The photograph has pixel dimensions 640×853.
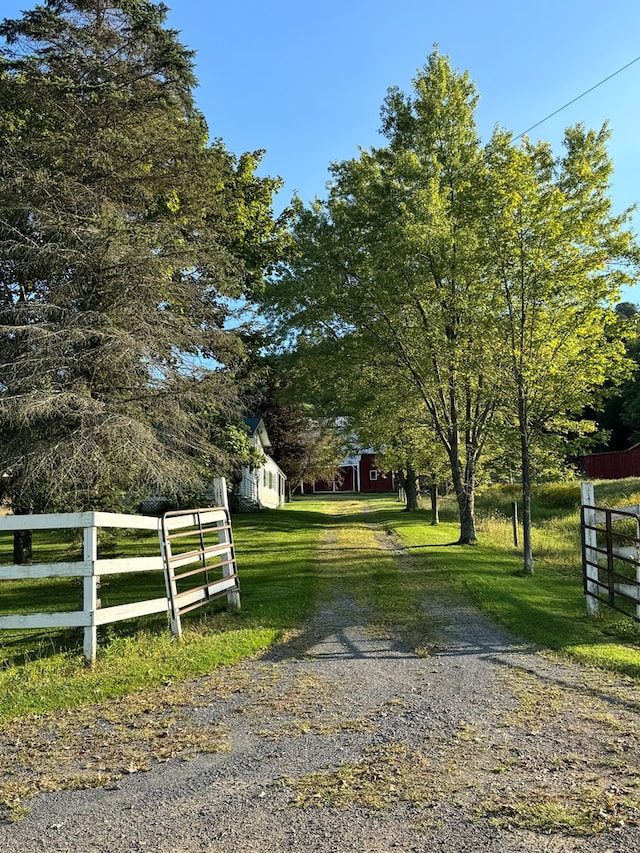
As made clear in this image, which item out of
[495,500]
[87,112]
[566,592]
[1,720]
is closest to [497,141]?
[87,112]

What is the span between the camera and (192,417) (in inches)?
448

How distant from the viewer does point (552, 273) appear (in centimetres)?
1153

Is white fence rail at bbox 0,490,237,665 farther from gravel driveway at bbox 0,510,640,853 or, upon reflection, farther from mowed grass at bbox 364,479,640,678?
mowed grass at bbox 364,479,640,678

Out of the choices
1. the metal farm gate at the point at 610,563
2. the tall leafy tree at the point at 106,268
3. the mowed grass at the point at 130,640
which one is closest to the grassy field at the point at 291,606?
the mowed grass at the point at 130,640

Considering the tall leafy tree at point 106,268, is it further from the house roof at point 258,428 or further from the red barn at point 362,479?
the red barn at point 362,479

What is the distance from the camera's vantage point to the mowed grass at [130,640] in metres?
5.75

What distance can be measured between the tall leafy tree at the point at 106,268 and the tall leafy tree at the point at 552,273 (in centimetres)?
533

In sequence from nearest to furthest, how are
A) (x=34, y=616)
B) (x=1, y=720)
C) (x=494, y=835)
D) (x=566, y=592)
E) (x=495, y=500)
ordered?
(x=494, y=835)
(x=1, y=720)
(x=34, y=616)
(x=566, y=592)
(x=495, y=500)

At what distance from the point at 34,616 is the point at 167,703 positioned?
210cm

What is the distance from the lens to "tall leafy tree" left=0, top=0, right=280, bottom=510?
9.62 m

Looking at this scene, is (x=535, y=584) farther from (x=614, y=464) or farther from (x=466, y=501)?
(x=614, y=464)

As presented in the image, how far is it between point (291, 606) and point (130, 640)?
102 inches

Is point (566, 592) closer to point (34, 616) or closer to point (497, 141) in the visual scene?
point (34, 616)

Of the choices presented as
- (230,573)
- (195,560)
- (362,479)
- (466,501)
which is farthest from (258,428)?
(362,479)
